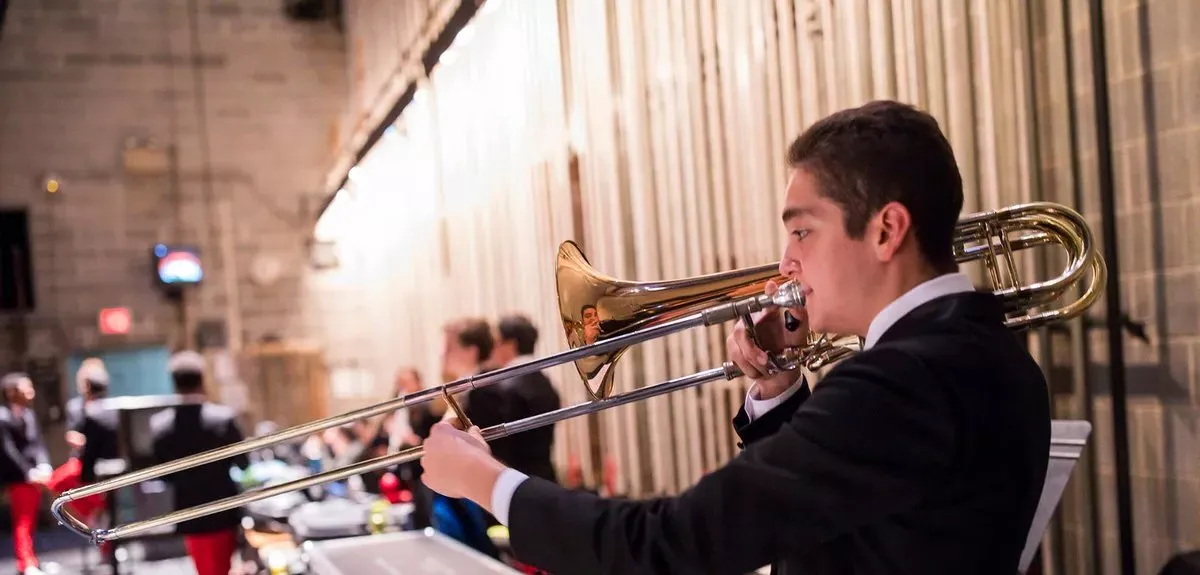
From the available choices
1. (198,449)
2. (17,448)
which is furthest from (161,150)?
(198,449)

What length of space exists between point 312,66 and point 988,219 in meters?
10.1

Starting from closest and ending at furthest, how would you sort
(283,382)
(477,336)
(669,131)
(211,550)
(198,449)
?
1. (669,131)
2. (477,336)
3. (211,550)
4. (198,449)
5. (283,382)

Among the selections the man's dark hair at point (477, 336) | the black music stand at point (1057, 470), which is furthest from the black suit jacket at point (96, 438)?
the black music stand at point (1057, 470)

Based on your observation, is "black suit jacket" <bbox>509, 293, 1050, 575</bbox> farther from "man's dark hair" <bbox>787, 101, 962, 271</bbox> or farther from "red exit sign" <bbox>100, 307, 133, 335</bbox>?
"red exit sign" <bbox>100, 307, 133, 335</bbox>

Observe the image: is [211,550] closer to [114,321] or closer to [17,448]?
[17,448]

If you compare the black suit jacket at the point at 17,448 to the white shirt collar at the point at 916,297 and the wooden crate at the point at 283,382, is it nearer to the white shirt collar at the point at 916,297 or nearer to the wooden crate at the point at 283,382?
the wooden crate at the point at 283,382

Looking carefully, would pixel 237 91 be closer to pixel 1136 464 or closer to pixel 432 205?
pixel 432 205

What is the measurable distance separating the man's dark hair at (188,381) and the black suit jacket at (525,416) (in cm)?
191

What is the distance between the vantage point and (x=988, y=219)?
178cm

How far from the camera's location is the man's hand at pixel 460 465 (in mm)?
1262

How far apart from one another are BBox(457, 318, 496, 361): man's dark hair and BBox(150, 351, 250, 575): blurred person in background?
130 centimetres

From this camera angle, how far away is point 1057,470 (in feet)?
6.56

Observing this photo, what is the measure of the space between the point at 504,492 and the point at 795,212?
0.49 meters

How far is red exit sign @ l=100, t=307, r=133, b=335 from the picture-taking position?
9.95 m
